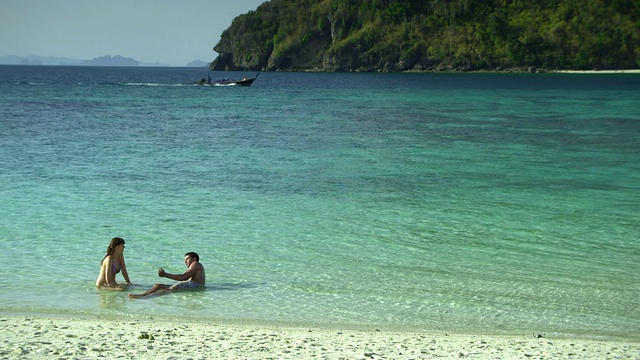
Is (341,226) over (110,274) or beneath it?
beneath

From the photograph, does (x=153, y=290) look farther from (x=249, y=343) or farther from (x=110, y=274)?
(x=249, y=343)

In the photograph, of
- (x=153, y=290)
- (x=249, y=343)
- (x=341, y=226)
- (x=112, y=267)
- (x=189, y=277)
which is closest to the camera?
(x=249, y=343)

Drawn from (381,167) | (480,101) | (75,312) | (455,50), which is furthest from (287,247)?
(455,50)

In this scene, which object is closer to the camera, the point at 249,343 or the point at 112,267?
the point at 249,343

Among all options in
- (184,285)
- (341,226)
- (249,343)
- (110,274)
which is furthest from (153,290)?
(341,226)

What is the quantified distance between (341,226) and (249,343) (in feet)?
24.7

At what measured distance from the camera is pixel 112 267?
1080 centimetres

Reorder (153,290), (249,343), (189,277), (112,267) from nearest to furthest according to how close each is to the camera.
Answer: (249,343) → (153,290) → (112,267) → (189,277)

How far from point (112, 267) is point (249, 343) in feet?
11.7

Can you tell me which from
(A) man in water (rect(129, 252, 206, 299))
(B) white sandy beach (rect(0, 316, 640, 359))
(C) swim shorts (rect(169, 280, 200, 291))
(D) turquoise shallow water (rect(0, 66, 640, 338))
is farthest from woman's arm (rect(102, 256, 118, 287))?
(B) white sandy beach (rect(0, 316, 640, 359))

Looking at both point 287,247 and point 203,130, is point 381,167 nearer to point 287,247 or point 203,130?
point 287,247

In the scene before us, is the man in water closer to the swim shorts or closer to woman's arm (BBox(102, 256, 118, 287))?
the swim shorts

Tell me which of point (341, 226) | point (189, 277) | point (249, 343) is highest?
point (249, 343)

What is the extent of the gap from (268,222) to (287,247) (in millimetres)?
2086
